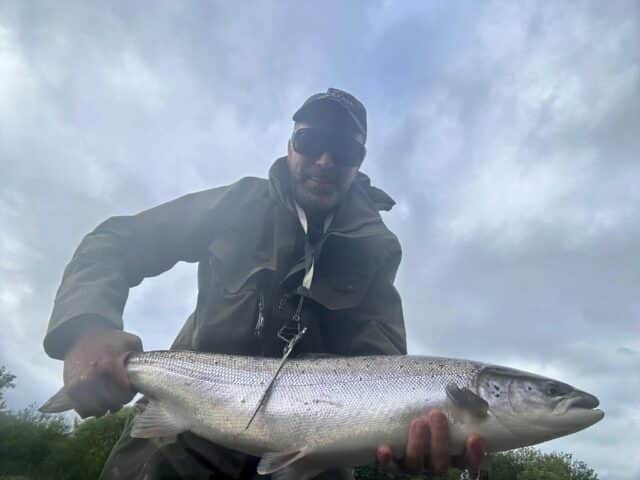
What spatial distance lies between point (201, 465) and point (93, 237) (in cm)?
204

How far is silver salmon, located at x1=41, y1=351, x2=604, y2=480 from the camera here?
3566 mm

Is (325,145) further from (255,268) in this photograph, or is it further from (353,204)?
(255,268)

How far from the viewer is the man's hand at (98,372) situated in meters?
3.47

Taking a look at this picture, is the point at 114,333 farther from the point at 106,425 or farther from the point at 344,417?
the point at 106,425

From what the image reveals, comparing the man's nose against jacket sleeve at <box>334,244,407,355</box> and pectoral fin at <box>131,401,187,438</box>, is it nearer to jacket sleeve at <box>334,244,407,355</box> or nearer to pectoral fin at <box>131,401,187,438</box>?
jacket sleeve at <box>334,244,407,355</box>

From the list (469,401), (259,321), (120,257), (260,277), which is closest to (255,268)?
(260,277)

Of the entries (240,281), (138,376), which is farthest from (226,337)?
(138,376)

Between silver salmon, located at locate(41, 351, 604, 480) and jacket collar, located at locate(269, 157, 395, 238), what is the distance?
54.4 inches

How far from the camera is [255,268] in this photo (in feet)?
14.7

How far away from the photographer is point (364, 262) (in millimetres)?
4809

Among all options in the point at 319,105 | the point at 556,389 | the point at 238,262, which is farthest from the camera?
the point at 319,105

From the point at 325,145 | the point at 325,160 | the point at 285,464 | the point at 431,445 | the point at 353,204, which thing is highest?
the point at 325,145

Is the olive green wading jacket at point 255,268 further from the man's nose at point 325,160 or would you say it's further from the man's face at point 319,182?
the man's nose at point 325,160

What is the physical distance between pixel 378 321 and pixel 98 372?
2.41 metres
